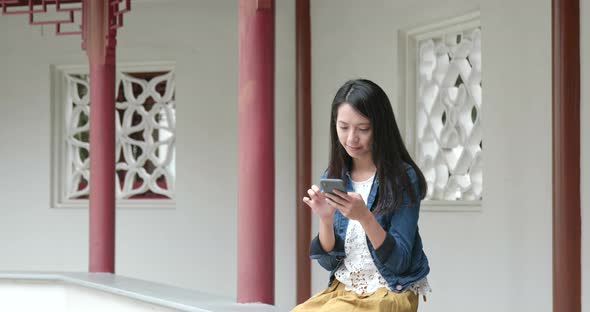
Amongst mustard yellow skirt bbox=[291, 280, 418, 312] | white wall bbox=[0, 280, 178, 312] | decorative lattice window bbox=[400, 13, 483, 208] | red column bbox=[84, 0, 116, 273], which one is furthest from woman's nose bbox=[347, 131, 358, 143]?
red column bbox=[84, 0, 116, 273]

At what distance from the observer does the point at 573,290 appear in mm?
5773

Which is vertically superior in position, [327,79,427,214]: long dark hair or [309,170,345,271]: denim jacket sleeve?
[327,79,427,214]: long dark hair

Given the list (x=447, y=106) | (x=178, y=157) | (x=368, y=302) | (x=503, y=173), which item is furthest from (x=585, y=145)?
(x=178, y=157)

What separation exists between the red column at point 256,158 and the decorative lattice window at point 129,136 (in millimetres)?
4329

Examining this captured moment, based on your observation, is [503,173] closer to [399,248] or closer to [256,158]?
[256,158]

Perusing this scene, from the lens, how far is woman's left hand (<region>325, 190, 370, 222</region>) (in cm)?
273

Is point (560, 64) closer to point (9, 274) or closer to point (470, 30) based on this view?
point (470, 30)

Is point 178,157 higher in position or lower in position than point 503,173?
higher

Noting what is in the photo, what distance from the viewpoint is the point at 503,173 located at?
6.68 meters

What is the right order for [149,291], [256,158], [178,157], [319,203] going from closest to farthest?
[319,203], [256,158], [149,291], [178,157]

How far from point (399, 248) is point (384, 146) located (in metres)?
0.31

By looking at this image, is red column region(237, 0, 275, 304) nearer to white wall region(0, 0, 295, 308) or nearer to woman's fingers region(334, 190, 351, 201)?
woman's fingers region(334, 190, 351, 201)

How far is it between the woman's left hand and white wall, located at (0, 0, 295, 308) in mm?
6481

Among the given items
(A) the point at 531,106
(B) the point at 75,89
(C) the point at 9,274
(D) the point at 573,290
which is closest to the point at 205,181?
(B) the point at 75,89
